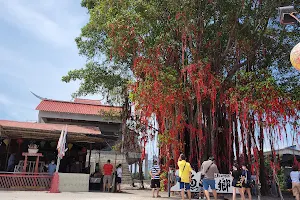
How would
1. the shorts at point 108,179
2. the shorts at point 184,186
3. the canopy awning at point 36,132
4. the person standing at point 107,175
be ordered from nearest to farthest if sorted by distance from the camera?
1. the shorts at point 184,186
2. the canopy awning at point 36,132
3. the person standing at point 107,175
4. the shorts at point 108,179

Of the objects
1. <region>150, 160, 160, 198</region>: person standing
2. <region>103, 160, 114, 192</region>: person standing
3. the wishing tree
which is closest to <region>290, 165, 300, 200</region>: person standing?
the wishing tree

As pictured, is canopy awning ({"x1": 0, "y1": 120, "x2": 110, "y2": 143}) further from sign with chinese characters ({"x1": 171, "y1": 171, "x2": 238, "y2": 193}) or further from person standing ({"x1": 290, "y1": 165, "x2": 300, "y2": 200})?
person standing ({"x1": 290, "y1": 165, "x2": 300, "y2": 200})

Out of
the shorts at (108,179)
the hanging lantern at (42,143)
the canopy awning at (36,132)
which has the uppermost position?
the canopy awning at (36,132)

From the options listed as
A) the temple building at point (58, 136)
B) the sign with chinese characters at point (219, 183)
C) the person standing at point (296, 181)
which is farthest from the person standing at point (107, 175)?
the person standing at point (296, 181)

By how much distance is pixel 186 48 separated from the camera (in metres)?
10.8

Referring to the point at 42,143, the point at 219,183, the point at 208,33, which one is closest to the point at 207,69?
the point at 208,33

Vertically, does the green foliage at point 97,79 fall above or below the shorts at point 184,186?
above

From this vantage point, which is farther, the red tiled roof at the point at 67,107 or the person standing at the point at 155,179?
the red tiled roof at the point at 67,107

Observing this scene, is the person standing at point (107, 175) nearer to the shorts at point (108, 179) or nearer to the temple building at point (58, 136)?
the shorts at point (108, 179)

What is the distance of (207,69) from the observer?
946cm

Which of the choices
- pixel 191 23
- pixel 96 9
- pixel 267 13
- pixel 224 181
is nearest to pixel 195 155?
pixel 224 181

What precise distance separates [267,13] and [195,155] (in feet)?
18.9

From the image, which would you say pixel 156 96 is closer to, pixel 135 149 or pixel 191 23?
pixel 191 23

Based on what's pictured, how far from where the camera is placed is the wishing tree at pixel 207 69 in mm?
9227
